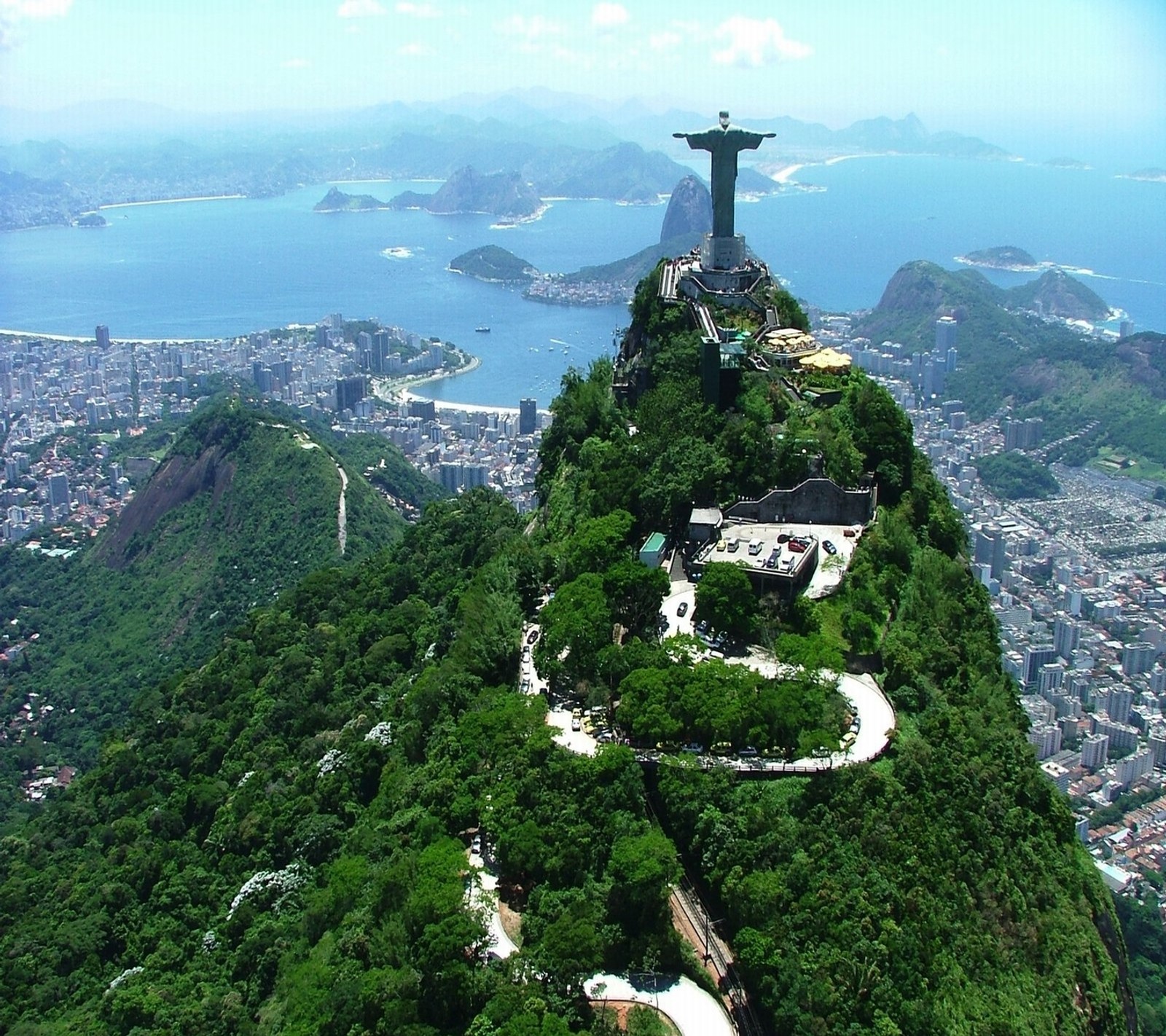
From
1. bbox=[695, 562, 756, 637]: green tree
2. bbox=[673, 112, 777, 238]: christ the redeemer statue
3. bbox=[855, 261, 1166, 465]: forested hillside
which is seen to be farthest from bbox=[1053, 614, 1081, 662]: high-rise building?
bbox=[695, 562, 756, 637]: green tree

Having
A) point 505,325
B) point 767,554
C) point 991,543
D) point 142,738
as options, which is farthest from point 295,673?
point 505,325

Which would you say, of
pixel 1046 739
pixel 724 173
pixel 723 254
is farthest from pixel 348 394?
pixel 1046 739

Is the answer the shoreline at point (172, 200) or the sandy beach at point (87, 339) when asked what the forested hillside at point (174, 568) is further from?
the shoreline at point (172, 200)

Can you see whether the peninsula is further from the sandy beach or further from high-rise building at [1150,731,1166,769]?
high-rise building at [1150,731,1166,769]

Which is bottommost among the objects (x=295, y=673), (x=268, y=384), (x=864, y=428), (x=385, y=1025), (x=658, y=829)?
(x=268, y=384)

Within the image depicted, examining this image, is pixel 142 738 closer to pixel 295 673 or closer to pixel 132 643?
pixel 295 673

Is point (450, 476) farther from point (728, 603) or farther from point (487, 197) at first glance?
point (487, 197)
